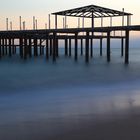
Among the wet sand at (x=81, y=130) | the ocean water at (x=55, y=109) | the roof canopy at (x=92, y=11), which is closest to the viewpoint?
the wet sand at (x=81, y=130)

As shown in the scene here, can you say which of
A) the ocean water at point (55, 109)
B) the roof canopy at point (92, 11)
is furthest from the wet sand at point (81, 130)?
the roof canopy at point (92, 11)

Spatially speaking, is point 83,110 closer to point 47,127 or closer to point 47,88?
point 47,127

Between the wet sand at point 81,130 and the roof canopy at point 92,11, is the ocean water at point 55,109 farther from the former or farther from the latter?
A: the roof canopy at point 92,11

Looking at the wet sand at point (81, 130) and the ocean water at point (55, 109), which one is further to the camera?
the ocean water at point (55, 109)

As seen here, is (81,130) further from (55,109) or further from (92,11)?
(92,11)

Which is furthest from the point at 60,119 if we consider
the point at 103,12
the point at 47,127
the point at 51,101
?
the point at 103,12

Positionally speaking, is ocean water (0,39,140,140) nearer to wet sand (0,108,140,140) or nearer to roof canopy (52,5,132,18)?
wet sand (0,108,140,140)

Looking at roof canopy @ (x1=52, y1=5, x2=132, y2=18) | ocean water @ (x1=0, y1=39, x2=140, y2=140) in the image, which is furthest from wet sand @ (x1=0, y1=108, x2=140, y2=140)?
roof canopy @ (x1=52, y1=5, x2=132, y2=18)

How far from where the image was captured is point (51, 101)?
16.4 metres

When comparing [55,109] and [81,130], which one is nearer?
[81,130]

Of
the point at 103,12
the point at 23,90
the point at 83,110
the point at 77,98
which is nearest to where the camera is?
the point at 83,110

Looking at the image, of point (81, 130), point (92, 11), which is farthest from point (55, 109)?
point (92, 11)

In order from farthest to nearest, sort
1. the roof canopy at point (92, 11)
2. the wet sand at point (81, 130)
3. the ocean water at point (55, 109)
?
the roof canopy at point (92, 11)
the ocean water at point (55, 109)
the wet sand at point (81, 130)

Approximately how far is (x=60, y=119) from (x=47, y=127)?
45.7 inches
